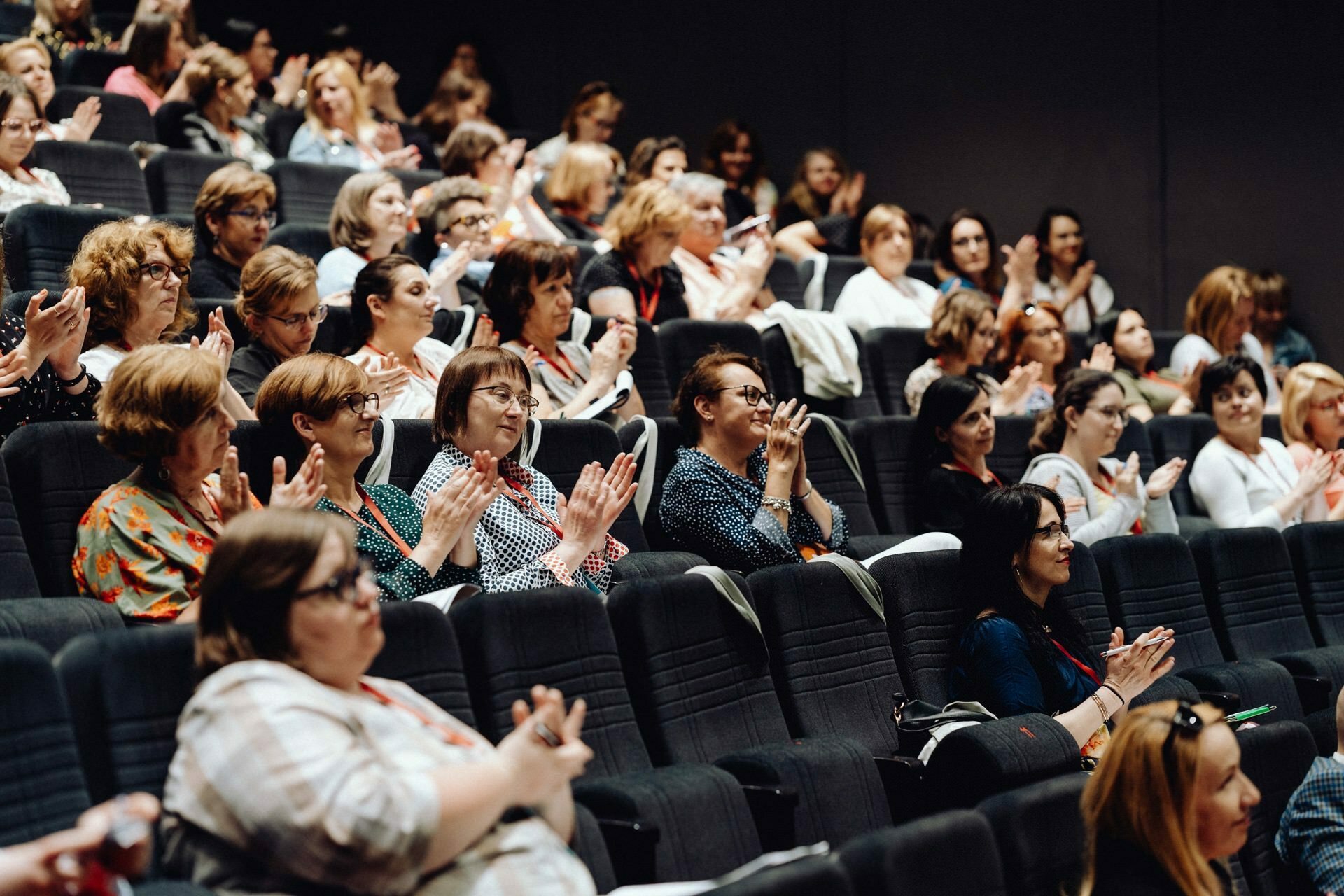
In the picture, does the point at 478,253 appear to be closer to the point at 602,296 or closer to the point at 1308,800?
the point at 602,296

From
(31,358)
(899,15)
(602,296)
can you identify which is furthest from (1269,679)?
(899,15)

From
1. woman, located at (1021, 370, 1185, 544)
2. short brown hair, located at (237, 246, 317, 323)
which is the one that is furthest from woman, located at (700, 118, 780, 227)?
short brown hair, located at (237, 246, 317, 323)

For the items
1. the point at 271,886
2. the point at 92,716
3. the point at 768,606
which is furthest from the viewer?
the point at 768,606

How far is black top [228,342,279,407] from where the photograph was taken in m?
2.63

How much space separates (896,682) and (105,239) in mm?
1477

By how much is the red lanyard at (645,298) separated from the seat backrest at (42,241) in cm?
130

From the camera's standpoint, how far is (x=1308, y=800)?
2.07 m

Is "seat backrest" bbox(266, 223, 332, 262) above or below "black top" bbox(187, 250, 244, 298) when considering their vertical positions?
above

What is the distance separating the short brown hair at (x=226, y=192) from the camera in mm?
3209

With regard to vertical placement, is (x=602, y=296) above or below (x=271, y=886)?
above

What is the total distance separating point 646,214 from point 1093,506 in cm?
129

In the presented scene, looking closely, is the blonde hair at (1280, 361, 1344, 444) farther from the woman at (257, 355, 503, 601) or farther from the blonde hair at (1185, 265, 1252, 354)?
the woman at (257, 355, 503, 601)

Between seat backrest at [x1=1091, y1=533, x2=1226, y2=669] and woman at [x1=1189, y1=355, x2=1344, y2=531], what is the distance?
892mm

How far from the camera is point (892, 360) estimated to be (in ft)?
13.2
